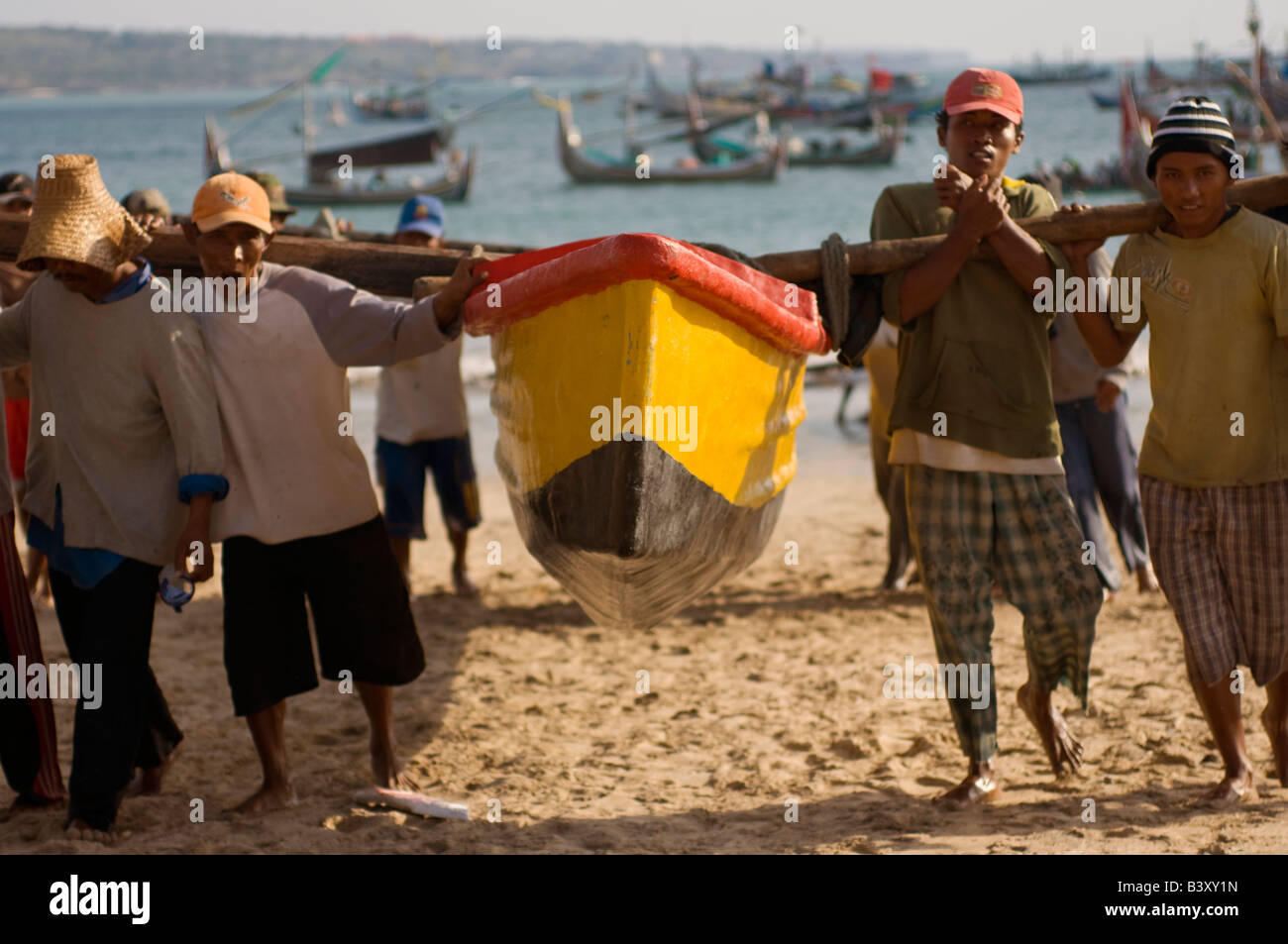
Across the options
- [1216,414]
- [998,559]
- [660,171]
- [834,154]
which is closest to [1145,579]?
A: [998,559]

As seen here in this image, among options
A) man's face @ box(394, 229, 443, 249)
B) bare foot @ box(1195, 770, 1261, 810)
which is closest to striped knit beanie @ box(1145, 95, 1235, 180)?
bare foot @ box(1195, 770, 1261, 810)

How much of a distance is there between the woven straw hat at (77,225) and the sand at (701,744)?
1.54 m

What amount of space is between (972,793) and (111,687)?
2412mm

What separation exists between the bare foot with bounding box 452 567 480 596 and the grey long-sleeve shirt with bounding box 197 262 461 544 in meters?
3.15

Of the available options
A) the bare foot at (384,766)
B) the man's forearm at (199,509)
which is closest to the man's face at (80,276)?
the man's forearm at (199,509)

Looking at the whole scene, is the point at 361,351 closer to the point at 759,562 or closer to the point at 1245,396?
the point at 1245,396

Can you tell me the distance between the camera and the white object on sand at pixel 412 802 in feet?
13.8

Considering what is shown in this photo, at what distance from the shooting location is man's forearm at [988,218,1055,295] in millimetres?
3799

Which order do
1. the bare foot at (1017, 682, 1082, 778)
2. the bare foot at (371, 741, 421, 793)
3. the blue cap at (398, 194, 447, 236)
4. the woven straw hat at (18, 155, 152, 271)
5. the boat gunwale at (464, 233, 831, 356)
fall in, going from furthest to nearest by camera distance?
the blue cap at (398, 194, 447, 236), the bare foot at (371, 741, 421, 793), the bare foot at (1017, 682, 1082, 778), the woven straw hat at (18, 155, 152, 271), the boat gunwale at (464, 233, 831, 356)

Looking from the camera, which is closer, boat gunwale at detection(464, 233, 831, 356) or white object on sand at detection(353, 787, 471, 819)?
boat gunwale at detection(464, 233, 831, 356)

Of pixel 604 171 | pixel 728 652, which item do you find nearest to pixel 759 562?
pixel 728 652

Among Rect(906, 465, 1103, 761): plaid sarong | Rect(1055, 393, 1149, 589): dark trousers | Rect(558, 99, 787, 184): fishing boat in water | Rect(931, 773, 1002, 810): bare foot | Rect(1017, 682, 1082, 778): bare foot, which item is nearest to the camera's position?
Rect(906, 465, 1103, 761): plaid sarong

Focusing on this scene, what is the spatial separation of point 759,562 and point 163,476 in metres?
4.19

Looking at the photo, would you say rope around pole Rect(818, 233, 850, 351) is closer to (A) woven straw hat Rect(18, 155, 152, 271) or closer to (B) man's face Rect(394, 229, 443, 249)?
(A) woven straw hat Rect(18, 155, 152, 271)
